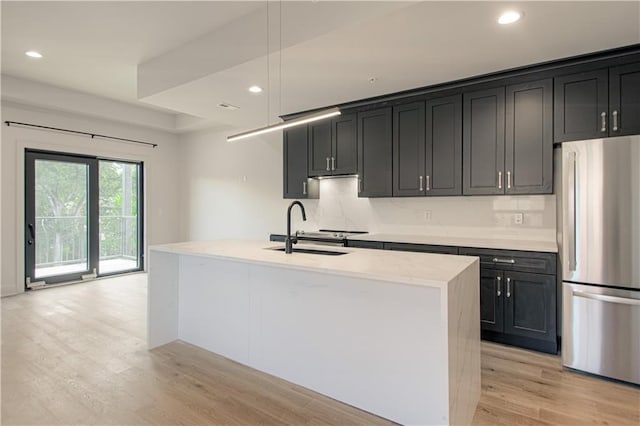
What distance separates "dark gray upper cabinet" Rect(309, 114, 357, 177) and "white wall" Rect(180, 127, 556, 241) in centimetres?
43

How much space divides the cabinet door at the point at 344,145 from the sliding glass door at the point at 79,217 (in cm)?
423

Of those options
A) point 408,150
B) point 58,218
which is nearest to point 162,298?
point 408,150

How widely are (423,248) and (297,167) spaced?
214cm

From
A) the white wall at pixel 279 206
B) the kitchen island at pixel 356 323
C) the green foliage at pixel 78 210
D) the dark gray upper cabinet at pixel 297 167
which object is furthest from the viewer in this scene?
the green foliage at pixel 78 210

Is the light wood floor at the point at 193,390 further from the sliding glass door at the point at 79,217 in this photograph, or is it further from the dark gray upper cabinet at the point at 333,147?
the dark gray upper cabinet at the point at 333,147

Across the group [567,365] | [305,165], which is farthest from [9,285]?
[567,365]

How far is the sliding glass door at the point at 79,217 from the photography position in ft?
17.1

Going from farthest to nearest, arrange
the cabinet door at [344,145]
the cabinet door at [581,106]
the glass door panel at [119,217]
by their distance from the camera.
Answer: the glass door panel at [119,217] < the cabinet door at [344,145] < the cabinet door at [581,106]

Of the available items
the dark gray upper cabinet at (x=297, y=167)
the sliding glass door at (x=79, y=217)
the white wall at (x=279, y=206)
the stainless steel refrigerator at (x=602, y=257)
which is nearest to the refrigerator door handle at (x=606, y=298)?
the stainless steel refrigerator at (x=602, y=257)

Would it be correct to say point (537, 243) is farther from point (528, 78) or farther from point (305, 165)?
point (305, 165)

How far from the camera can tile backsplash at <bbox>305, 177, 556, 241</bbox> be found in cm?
352

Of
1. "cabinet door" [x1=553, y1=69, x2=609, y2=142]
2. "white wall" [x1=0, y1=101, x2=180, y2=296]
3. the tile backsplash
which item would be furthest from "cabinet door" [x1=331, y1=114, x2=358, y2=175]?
"white wall" [x1=0, y1=101, x2=180, y2=296]

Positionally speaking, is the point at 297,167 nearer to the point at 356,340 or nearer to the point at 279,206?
the point at 279,206

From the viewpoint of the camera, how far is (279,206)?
5.62m
